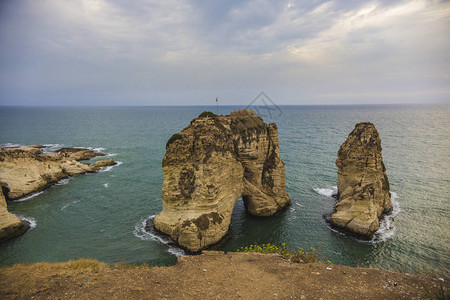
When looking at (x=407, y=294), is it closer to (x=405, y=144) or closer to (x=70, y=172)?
(x=70, y=172)

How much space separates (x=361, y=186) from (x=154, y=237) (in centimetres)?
2202

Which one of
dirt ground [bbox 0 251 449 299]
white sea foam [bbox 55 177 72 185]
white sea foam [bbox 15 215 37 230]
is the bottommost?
white sea foam [bbox 15 215 37 230]

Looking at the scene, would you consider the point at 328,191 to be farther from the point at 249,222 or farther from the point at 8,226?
the point at 8,226

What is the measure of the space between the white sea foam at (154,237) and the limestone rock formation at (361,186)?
53.9 feet

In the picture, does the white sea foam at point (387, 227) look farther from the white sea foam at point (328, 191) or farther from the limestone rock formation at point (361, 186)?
the white sea foam at point (328, 191)

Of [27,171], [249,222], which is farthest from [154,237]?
[27,171]

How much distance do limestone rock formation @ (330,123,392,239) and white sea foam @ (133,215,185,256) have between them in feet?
53.9

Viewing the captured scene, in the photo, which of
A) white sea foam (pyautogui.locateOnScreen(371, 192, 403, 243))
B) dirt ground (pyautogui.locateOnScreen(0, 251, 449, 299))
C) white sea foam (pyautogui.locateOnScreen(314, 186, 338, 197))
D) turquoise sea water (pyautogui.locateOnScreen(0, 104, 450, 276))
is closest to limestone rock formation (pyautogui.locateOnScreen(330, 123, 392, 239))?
white sea foam (pyautogui.locateOnScreen(371, 192, 403, 243))

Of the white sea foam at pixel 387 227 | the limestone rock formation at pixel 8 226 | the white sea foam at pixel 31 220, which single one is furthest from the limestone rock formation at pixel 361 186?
the limestone rock formation at pixel 8 226

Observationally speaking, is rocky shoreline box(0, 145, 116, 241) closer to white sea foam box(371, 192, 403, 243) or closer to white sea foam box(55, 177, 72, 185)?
white sea foam box(55, 177, 72, 185)

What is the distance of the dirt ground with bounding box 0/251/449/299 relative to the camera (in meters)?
10.8

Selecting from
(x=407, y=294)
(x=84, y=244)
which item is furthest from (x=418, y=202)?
(x=84, y=244)

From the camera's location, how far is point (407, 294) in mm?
10289

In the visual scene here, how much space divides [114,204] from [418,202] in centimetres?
3857
